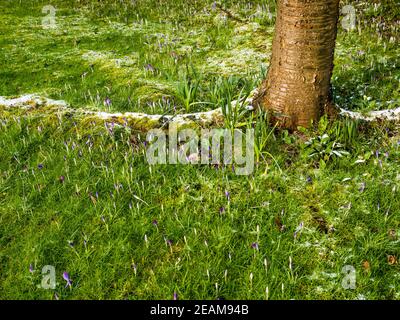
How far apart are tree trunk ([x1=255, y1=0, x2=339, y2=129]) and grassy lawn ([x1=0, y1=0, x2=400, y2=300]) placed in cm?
29

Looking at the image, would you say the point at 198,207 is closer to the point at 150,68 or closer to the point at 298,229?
the point at 298,229

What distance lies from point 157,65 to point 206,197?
4801 millimetres

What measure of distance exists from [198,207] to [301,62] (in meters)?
2.19

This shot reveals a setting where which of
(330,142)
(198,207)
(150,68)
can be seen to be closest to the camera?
(198,207)

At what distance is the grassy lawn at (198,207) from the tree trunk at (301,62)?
295 mm

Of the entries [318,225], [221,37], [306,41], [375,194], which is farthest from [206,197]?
[221,37]

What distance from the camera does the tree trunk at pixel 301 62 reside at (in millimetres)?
4758

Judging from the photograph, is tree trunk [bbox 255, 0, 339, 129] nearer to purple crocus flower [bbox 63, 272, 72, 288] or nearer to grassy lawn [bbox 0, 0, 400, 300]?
grassy lawn [bbox 0, 0, 400, 300]

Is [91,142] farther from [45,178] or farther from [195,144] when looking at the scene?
[195,144]

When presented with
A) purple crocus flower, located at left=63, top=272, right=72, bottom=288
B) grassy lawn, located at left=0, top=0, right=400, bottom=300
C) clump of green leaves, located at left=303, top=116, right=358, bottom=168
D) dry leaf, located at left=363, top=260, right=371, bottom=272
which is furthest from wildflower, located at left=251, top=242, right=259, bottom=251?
purple crocus flower, located at left=63, top=272, right=72, bottom=288

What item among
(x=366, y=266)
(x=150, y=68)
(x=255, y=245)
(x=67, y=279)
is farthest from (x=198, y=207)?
(x=150, y=68)

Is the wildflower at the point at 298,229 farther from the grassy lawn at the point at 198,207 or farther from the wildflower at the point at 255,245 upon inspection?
the wildflower at the point at 255,245

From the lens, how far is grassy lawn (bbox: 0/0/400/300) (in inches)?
141

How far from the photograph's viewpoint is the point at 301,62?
4.93 metres
